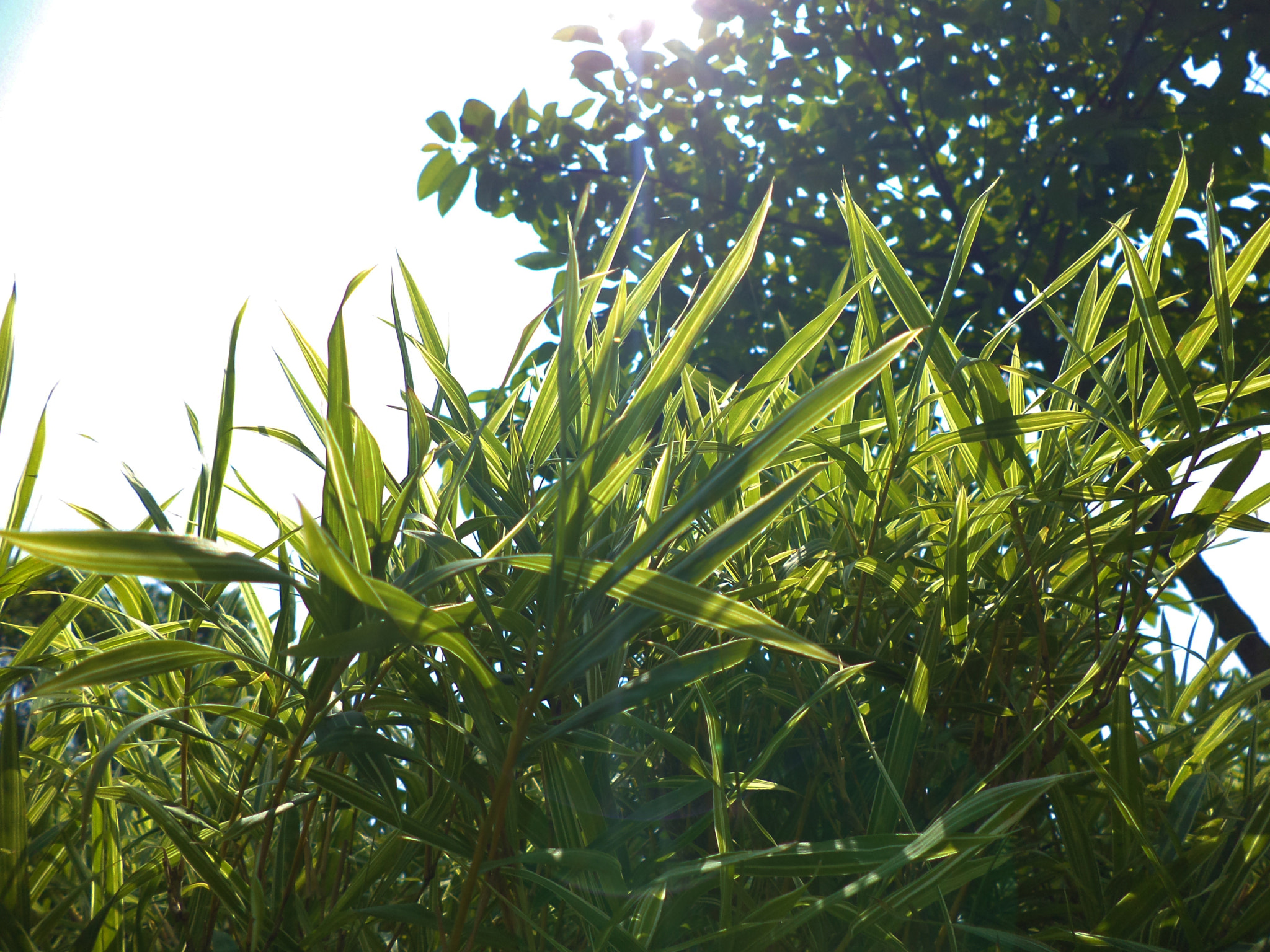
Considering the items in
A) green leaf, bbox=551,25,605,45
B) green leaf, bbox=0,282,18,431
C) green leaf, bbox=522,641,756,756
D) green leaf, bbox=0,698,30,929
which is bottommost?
green leaf, bbox=0,698,30,929

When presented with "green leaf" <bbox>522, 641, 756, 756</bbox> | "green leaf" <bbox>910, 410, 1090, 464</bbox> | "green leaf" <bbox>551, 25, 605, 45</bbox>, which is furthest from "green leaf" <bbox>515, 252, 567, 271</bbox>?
"green leaf" <bbox>522, 641, 756, 756</bbox>

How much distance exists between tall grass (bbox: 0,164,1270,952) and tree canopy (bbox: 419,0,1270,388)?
3.57ft

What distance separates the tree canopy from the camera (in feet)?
4.91

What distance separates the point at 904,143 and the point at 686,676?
1.87m

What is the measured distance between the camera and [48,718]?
52 centimetres

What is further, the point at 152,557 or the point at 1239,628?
the point at 1239,628

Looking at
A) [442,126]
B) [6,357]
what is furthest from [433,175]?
[6,357]

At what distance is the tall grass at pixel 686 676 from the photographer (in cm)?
28

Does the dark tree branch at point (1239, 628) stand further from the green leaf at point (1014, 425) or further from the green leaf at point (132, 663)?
the green leaf at point (132, 663)

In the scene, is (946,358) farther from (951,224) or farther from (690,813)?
(951,224)

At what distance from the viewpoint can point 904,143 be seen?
183 cm

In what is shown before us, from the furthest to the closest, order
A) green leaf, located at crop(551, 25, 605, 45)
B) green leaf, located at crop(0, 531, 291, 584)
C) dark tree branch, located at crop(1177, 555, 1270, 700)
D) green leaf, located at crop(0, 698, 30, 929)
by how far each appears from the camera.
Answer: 1. green leaf, located at crop(551, 25, 605, 45)
2. dark tree branch, located at crop(1177, 555, 1270, 700)
3. green leaf, located at crop(0, 698, 30, 929)
4. green leaf, located at crop(0, 531, 291, 584)

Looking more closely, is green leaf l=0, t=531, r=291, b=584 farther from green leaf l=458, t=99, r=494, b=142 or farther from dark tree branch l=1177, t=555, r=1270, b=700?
green leaf l=458, t=99, r=494, b=142

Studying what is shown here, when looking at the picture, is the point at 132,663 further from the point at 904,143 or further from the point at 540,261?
the point at 904,143
